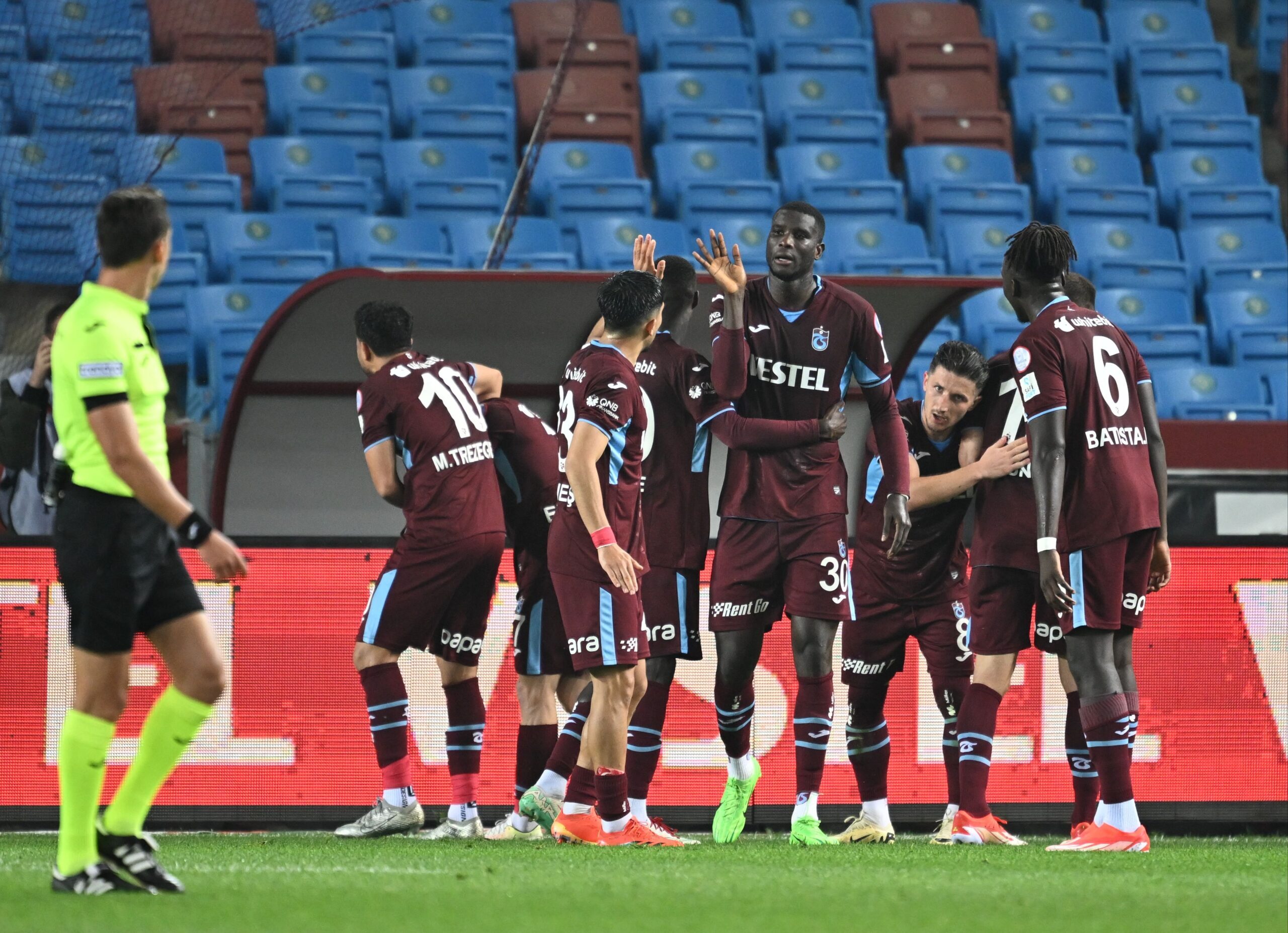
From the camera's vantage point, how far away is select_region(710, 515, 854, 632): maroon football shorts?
6.18 m

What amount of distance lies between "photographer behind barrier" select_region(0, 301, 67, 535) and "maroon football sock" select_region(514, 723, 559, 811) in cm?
244

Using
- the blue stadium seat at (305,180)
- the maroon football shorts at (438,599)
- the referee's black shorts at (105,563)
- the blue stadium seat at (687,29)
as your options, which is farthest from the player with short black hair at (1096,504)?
the blue stadium seat at (687,29)

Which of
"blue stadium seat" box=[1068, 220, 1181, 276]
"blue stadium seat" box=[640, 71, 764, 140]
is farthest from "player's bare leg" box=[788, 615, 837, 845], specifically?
"blue stadium seat" box=[640, 71, 764, 140]

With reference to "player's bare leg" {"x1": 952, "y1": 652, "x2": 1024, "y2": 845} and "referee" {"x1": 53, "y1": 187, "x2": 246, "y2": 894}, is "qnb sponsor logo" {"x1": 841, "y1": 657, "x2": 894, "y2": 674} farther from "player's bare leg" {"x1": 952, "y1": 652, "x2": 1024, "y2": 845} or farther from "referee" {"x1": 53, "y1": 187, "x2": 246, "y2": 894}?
"referee" {"x1": 53, "y1": 187, "x2": 246, "y2": 894}

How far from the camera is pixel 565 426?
235 inches

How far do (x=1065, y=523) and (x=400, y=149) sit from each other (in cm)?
984

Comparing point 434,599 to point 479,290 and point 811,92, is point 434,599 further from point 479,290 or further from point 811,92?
point 811,92

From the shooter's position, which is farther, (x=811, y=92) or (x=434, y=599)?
(x=811, y=92)

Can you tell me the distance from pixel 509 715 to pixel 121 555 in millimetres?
3259

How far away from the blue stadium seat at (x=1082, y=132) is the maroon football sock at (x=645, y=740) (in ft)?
34.5

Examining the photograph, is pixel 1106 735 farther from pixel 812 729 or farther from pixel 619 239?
pixel 619 239

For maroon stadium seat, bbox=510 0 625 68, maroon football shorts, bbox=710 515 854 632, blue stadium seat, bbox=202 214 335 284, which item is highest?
maroon stadium seat, bbox=510 0 625 68

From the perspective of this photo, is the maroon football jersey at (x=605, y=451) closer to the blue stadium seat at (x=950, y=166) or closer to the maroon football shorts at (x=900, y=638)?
the maroon football shorts at (x=900, y=638)

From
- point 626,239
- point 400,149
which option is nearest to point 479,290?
point 626,239
